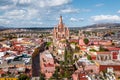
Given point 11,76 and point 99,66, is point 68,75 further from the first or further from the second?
point 11,76

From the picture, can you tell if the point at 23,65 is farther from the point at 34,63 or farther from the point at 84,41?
the point at 84,41

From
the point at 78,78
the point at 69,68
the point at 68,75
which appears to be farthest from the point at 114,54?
the point at 78,78

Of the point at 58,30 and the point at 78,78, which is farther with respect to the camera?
the point at 58,30

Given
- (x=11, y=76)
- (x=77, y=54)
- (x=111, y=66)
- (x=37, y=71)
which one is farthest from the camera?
(x=77, y=54)

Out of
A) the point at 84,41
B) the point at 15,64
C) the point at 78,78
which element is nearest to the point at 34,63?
the point at 15,64

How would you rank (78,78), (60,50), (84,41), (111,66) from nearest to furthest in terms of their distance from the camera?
(78,78) → (111,66) → (60,50) → (84,41)

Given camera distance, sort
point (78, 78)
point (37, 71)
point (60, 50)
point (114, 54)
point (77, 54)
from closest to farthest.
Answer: point (78, 78) < point (37, 71) < point (114, 54) < point (77, 54) < point (60, 50)

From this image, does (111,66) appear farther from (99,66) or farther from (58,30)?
(58,30)

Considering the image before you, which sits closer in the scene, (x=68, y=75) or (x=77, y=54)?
(x=68, y=75)

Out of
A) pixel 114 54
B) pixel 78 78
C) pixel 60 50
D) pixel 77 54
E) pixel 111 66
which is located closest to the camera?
pixel 78 78

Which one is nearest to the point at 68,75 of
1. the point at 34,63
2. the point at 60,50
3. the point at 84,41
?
the point at 34,63
